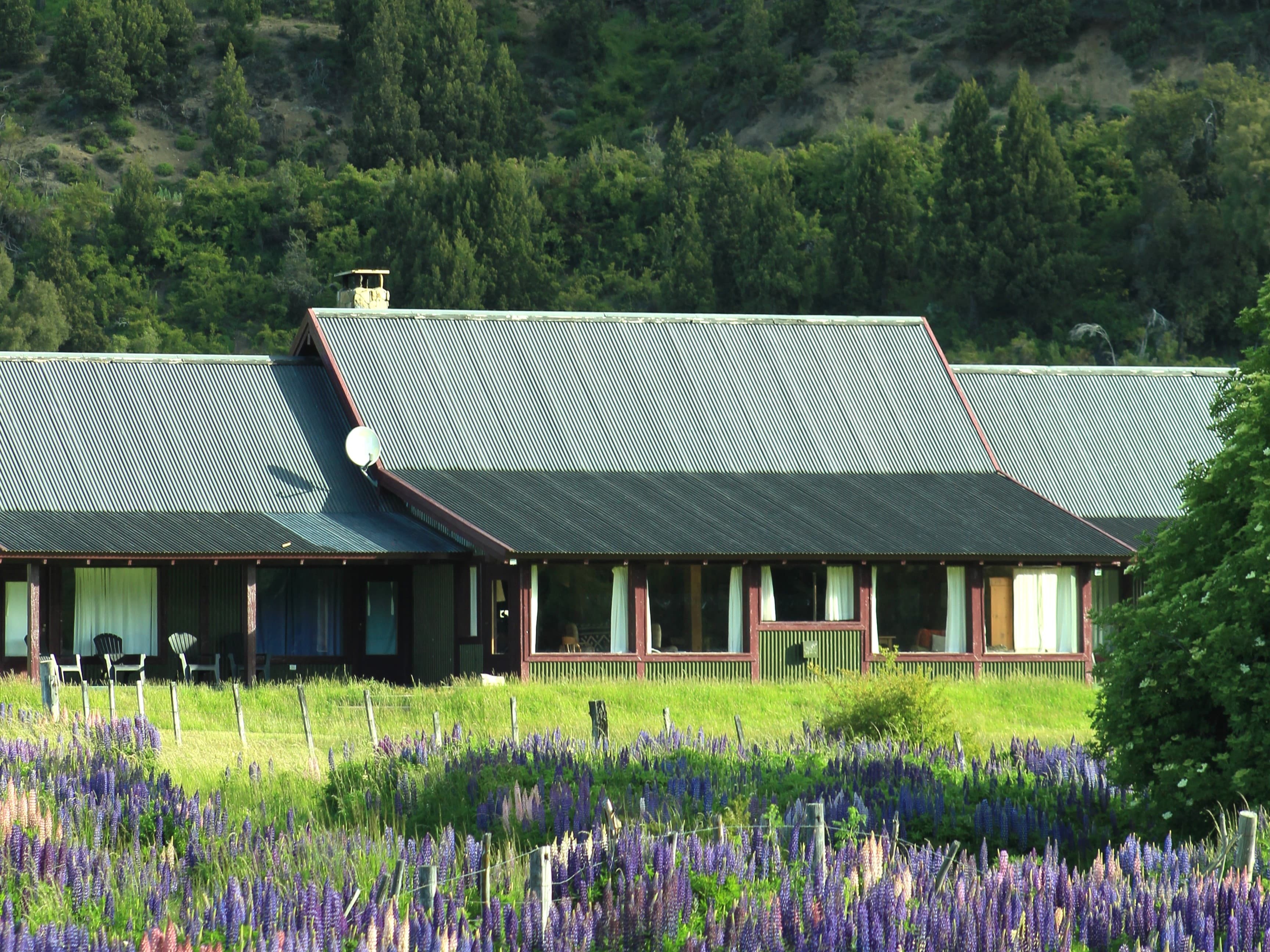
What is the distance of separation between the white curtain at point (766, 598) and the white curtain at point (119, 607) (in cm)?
887

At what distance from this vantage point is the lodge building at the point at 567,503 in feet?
92.2

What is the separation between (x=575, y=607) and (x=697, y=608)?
183 centimetres

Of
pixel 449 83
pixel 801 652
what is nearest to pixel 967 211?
pixel 449 83

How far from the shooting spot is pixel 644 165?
7912 cm

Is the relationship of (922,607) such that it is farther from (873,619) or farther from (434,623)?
(434,623)

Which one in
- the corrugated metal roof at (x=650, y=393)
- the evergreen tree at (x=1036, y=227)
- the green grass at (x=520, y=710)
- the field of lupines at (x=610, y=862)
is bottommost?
the green grass at (x=520, y=710)

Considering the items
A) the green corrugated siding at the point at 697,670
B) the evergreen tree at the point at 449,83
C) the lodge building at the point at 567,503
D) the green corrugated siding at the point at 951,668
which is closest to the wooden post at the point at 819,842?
the lodge building at the point at 567,503

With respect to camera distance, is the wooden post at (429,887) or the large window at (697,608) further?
the large window at (697,608)

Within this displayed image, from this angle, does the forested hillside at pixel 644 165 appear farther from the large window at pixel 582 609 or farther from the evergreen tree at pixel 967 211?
the large window at pixel 582 609

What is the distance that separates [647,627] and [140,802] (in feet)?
53.1

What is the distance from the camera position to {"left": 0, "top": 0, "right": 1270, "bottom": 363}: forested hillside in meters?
63.9

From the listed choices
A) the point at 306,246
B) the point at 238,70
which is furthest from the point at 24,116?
the point at 306,246

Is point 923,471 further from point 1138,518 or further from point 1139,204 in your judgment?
point 1139,204

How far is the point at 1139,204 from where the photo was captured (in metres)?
66.3
